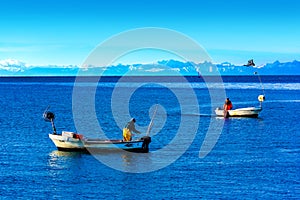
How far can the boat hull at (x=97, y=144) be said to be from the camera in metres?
42.0

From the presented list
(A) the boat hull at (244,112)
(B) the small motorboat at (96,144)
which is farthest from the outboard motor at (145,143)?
(A) the boat hull at (244,112)

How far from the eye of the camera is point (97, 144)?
138 feet

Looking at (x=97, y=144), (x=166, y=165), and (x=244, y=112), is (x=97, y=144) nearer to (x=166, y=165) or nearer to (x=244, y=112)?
(x=166, y=165)

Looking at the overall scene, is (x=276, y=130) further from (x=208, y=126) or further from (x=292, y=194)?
(x=292, y=194)

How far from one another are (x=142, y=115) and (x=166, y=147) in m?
31.2

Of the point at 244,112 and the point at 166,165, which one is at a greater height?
the point at 244,112

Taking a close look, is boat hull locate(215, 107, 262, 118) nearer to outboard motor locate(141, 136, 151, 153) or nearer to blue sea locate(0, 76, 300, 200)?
blue sea locate(0, 76, 300, 200)

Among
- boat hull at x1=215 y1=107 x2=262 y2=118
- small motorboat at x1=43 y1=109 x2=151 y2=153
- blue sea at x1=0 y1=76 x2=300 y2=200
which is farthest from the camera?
boat hull at x1=215 y1=107 x2=262 y2=118

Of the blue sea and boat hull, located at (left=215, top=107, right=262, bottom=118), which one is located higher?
boat hull, located at (left=215, top=107, right=262, bottom=118)

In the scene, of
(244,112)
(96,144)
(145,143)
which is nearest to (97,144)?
(96,144)

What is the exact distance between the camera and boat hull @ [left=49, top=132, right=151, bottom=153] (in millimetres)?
42031

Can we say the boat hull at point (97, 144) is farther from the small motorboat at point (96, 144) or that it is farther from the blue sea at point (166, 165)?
the blue sea at point (166, 165)

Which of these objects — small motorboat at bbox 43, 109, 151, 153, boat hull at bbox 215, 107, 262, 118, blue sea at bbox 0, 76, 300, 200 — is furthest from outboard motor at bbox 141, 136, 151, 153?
boat hull at bbox 215, 107, 262, 118

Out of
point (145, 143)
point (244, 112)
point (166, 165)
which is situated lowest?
point (166, 165)
